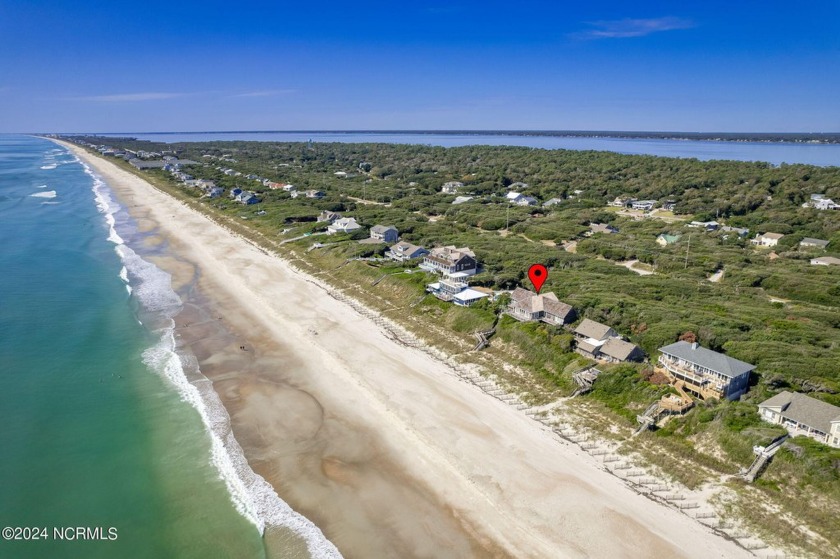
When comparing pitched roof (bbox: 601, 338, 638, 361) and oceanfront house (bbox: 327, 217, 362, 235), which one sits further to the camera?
oceanfront house (bbox: 327, 217, 362, 235)

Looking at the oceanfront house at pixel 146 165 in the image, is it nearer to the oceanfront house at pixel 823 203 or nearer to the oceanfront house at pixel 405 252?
the oceanfront house at pixel 405 252

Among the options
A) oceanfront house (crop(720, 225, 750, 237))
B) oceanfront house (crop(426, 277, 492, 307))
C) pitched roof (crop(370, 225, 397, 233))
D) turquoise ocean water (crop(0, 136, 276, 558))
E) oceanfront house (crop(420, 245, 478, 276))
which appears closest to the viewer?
turquoise ocean water (crop(0, 136, 276, 558))

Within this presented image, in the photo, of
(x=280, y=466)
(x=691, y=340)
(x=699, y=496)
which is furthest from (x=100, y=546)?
(x=691, y=340)

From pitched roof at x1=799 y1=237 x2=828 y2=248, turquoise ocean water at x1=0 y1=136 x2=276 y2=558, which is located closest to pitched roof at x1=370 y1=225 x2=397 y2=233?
turquoise ocean water at x1=0 y1=136 x2=276 y2=558

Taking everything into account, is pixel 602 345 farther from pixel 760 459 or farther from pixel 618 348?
pixel 760 459

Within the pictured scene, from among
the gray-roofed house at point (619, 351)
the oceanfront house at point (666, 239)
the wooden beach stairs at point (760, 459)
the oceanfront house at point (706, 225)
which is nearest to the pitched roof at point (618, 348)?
the gray-roofed house at point (619, 351)

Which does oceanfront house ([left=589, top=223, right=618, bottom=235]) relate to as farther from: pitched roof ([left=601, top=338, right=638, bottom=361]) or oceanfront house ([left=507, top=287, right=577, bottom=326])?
pitched roof ([left=601, top=338, right=638, bottom=361])

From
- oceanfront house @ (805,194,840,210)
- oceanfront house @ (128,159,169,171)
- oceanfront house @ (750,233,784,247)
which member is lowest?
oceanfront house @ (750,233,784,247)
